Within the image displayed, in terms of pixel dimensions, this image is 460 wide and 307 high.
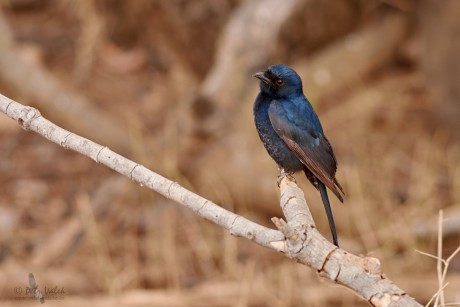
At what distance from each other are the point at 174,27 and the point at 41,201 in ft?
6.79

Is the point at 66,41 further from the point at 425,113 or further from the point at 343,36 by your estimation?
the point at 425,113

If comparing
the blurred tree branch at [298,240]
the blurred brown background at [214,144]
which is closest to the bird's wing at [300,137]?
the blurred tree branch at [298,240]

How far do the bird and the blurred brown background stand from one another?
1.71 metres

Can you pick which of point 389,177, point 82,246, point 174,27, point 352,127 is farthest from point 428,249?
point 174,27

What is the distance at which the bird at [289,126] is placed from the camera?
11.3 ft

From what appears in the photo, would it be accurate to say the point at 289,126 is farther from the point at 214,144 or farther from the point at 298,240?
the point at 214,144

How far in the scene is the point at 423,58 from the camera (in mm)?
7453

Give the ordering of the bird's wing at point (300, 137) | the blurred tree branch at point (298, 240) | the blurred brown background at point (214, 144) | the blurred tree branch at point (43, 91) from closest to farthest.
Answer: the blurred tree branch at point (298, 240), the bird's wing at point (300, 137), the blurred brown background at point (214, 144), the blurred tree branch at point (43, 91)

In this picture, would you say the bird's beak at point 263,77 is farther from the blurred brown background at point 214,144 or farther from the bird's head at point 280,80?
the blurred brown background at point 214,144

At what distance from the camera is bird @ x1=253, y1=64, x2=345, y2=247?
344 centimetres

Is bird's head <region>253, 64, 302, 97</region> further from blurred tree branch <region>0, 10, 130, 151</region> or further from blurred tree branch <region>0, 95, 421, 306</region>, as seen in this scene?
blurred tree branch <region>0, 10, 130, 151</region>

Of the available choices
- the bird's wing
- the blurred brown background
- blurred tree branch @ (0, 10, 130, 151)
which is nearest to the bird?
the bird's wing

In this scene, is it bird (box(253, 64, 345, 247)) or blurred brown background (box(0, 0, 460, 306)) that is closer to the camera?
bird (box(253, 64, 345, 247))

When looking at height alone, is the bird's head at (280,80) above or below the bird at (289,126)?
above
